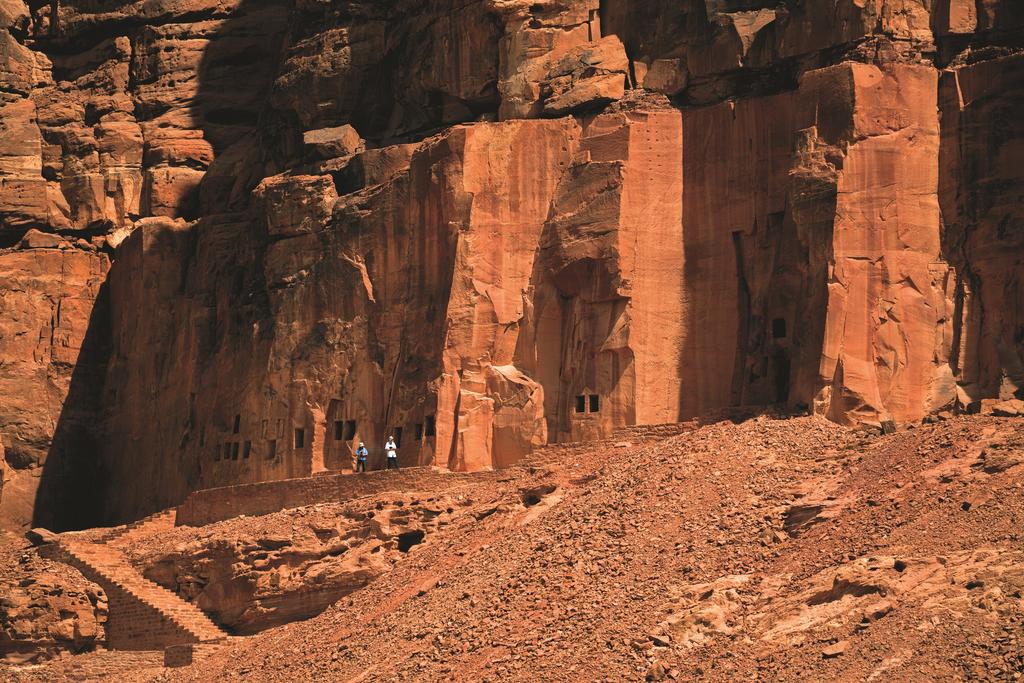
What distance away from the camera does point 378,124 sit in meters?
59.0

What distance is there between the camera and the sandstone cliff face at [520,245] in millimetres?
48281

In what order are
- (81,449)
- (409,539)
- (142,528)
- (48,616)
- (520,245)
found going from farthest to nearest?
(81,449), (142,528), (520,245), (48,616), (409,539)

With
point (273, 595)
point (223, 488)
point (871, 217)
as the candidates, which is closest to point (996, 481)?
point (871, 217)

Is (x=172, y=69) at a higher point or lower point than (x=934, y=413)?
higher

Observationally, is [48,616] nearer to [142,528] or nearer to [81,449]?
[142,528]

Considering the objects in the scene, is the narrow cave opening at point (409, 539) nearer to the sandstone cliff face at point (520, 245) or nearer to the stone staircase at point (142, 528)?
the sandstone cliff face at point (520, 245)

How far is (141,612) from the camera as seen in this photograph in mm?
49875

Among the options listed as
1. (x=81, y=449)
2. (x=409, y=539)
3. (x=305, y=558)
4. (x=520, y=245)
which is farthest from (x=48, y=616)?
(x=81, y=449)

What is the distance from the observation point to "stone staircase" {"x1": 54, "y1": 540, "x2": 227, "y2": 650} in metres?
49.1

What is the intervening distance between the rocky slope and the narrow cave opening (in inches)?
10.3

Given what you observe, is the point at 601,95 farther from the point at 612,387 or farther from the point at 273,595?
the point at 273,595

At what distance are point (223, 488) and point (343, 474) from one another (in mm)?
3708

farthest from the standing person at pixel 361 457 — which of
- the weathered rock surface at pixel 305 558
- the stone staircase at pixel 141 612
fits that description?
the stone staircase at pixel 141 612

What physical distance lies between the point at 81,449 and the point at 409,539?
16.7m
